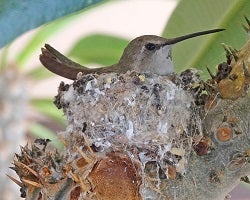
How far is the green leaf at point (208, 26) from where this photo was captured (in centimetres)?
139

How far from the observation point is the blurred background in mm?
1430

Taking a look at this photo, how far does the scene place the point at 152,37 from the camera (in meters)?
1.93

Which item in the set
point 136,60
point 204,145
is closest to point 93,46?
point 136,60

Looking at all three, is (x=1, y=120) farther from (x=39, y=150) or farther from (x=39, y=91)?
(x=39, y=91)

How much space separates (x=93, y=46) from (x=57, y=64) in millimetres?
1074

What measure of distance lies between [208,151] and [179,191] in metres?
0.08

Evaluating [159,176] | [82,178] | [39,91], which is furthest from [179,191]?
[39,91]

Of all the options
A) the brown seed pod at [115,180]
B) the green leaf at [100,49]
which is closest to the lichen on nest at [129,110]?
the brown seed pod at [115,180]

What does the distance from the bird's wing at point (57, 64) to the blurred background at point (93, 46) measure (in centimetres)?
11

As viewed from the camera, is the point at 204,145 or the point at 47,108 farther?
the point at 47,108

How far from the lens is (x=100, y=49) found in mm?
2867

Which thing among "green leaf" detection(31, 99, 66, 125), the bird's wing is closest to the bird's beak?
the bird's wing

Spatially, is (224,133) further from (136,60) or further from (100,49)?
(100,49)

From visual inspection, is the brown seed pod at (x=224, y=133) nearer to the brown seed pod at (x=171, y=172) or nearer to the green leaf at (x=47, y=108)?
the brown seed pod at (x=171, y=172)
